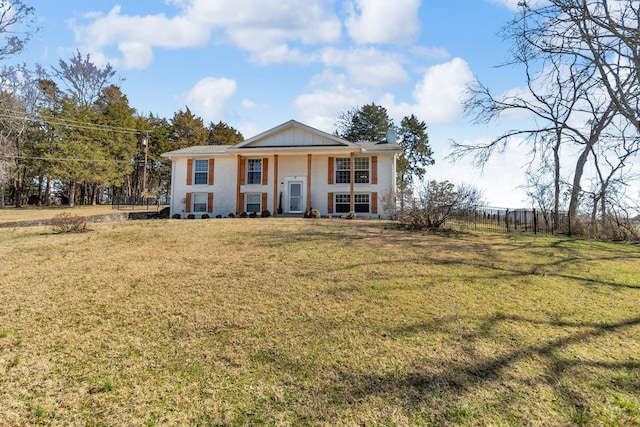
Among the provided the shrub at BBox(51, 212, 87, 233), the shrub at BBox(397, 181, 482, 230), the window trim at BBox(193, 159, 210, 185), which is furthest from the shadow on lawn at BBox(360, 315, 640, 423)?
the window trim at BBox(193, 159, 210, 185)

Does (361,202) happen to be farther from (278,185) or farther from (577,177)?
(577,177)

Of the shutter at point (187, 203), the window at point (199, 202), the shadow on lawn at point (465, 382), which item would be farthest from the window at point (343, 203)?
the shadow on lawn at point (465, 382)

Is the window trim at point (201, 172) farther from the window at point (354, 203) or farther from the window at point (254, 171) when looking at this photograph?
the window at point (354, 203)

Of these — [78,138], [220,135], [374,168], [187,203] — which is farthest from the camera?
[220,135]

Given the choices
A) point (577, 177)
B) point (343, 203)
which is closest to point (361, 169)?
point (343, 203)

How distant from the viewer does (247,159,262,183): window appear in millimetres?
20047

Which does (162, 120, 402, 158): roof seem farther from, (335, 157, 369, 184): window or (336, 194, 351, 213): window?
(336, 194, 351, 213): window

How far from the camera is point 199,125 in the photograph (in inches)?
1575

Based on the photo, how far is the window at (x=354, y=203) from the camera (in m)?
19.0

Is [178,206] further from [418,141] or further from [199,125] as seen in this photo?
[418,141]

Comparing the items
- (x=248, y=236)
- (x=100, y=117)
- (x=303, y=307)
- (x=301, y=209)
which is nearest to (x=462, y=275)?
(x=303, y=307)

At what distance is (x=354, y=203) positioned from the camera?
19.0 meters

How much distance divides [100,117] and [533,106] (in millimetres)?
36241

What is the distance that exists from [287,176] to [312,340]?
16172 mm
